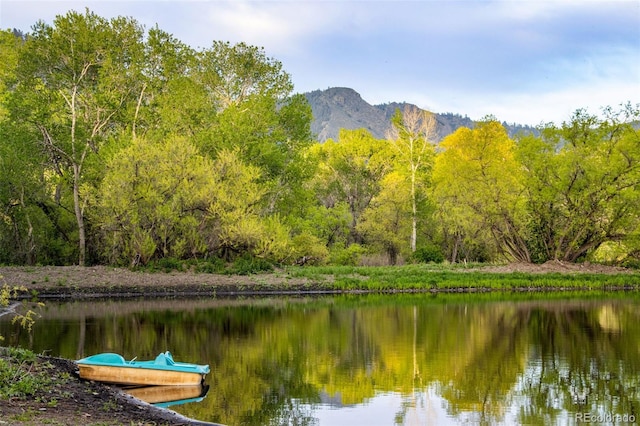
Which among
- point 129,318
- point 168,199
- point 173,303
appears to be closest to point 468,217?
point 168,199

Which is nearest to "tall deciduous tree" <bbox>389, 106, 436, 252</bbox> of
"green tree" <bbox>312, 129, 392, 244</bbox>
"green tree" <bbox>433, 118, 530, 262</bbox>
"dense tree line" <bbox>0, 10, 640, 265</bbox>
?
"dense tree line" <bbox>0, 10, 640, 265</bbox>

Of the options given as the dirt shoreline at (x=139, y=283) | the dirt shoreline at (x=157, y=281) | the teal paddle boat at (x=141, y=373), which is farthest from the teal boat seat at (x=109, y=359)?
the dirt shoreline at (x=139, y=283)

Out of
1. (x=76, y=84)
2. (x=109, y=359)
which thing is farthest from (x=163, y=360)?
(x=76, y=84)

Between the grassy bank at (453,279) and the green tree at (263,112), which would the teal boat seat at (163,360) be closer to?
the grassy bank at (453,279)

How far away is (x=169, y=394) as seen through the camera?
48.3ft

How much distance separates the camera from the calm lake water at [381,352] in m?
13.7

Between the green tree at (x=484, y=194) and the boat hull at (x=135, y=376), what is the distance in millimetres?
36887

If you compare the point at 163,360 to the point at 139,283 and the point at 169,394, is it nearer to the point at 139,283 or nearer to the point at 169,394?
the point at 169,394

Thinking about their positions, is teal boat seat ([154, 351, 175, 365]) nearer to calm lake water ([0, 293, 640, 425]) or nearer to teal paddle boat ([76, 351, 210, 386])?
teal paddle boat ([76, 351, 210, 386])

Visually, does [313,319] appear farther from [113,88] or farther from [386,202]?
[386,202]

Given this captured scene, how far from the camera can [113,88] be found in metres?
44.0

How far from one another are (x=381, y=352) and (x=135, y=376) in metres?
7.67

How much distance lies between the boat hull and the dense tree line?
24.6m

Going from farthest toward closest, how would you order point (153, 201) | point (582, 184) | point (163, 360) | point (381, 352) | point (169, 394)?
point (582, 184) → point (153, 201) → point (381, 352) → point (163, 360) → point (169, 394)
